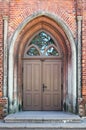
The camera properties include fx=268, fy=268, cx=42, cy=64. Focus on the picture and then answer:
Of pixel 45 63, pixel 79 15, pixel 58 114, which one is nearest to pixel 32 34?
pixel 45 63

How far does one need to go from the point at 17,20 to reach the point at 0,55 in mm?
1425

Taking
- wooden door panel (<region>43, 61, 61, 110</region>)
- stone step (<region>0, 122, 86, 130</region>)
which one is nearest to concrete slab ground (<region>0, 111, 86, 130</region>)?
stone step (<region>0, 122, 86, 130</region>)

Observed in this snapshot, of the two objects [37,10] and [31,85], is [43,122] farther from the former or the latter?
[37,10]

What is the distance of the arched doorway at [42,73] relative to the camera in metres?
10.8

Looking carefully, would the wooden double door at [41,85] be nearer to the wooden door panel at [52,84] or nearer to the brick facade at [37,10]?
the wooden door panel at [52,84]

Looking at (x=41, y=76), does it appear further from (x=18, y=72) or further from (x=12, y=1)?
(x=12, y=1)

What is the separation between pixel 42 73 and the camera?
10766mm

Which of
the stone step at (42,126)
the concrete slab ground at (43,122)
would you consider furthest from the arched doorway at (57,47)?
the stone step at (42,126)

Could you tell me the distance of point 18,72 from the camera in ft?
34.5

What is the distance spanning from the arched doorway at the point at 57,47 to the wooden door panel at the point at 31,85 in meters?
0.18

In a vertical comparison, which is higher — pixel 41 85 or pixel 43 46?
pixel 43 46

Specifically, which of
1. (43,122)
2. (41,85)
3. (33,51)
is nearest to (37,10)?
(33,51)

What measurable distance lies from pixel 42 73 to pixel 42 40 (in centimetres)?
132

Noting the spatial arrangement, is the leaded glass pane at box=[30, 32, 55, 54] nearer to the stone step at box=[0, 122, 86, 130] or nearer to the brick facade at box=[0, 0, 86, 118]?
the brick facade at box=[0, 0, 86, 118]
